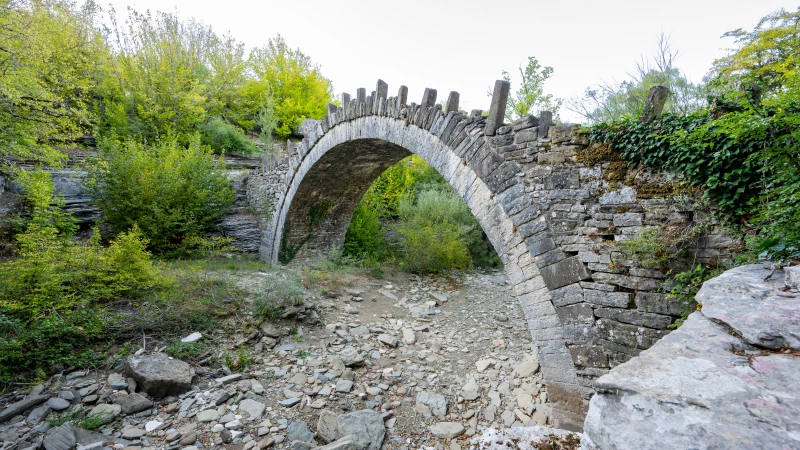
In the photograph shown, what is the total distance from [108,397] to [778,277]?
207 inches

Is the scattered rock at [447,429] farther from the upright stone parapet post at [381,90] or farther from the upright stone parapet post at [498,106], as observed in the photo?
the upright stone parapet post at [381,90]

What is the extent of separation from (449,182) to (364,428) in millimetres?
3081

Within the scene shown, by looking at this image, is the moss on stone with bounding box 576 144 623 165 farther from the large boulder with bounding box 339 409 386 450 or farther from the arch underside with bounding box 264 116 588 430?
the large boulder with bounding box 339 409 386 450

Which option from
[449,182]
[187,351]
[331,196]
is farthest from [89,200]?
[449,182]

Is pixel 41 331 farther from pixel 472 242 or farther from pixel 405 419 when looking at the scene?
pixel 472 242

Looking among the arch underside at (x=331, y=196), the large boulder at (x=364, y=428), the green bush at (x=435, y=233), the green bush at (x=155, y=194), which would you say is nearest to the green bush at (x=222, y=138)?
the green bush at (x=155, y=194)

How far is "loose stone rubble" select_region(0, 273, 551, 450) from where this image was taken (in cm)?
312

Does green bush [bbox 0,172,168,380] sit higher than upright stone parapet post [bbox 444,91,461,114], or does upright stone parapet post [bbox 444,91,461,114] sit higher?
upright stone parapet post [bbox 444,91,461,114]

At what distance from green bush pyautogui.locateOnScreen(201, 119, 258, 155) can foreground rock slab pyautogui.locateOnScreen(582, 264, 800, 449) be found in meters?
13.0

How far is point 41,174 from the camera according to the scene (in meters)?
5.81

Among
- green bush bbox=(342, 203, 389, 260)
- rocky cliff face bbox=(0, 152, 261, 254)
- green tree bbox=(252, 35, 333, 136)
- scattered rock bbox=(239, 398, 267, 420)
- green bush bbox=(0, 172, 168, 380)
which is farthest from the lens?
green tree bbox=(252, 35, 333, 136)

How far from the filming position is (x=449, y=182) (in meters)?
4.64

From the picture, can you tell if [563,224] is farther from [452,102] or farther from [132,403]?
[132,403]

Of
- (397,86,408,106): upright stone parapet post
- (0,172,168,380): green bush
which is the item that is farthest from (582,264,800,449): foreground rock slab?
(0,172,168,380): green bush
